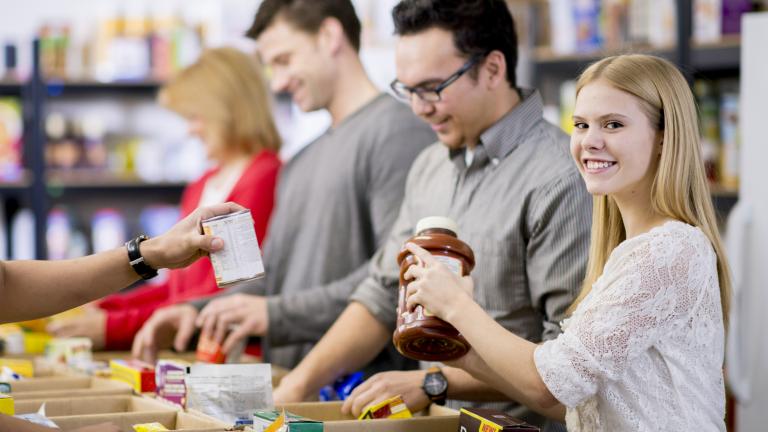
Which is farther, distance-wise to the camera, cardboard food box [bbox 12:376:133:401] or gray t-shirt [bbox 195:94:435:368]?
gray t-shirt [bbox 195:94:435:368]

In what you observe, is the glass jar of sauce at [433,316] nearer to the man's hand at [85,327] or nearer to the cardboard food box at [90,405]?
the cardboard food box at [90,405]

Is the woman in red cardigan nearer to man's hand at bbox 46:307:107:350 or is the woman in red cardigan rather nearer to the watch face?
man's hand at bbox 46:307:107:350

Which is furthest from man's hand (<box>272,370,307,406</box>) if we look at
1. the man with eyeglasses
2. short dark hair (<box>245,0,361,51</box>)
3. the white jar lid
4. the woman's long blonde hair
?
short dark hair (<box>245,0,361,51</box>)

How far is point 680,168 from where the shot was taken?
1.75 metres

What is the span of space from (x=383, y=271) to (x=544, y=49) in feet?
10.2

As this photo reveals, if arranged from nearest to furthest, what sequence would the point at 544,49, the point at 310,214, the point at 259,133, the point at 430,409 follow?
the point at 430,409 → the point at 310,214 → the point at 259,133 → the point at 544,49

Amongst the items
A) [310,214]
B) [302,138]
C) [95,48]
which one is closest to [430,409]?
[310,214]

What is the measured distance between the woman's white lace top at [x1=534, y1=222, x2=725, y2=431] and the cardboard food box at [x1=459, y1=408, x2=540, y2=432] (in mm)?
76

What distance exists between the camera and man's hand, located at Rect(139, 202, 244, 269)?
73.7 inches

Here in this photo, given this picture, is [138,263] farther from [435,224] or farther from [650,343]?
[650,343]

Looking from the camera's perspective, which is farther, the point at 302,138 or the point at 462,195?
the point at 302,138

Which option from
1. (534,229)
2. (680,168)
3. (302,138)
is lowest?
(302,138)

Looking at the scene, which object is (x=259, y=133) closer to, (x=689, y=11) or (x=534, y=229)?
(x=534, y=229)

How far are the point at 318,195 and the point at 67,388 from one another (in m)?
0.87
